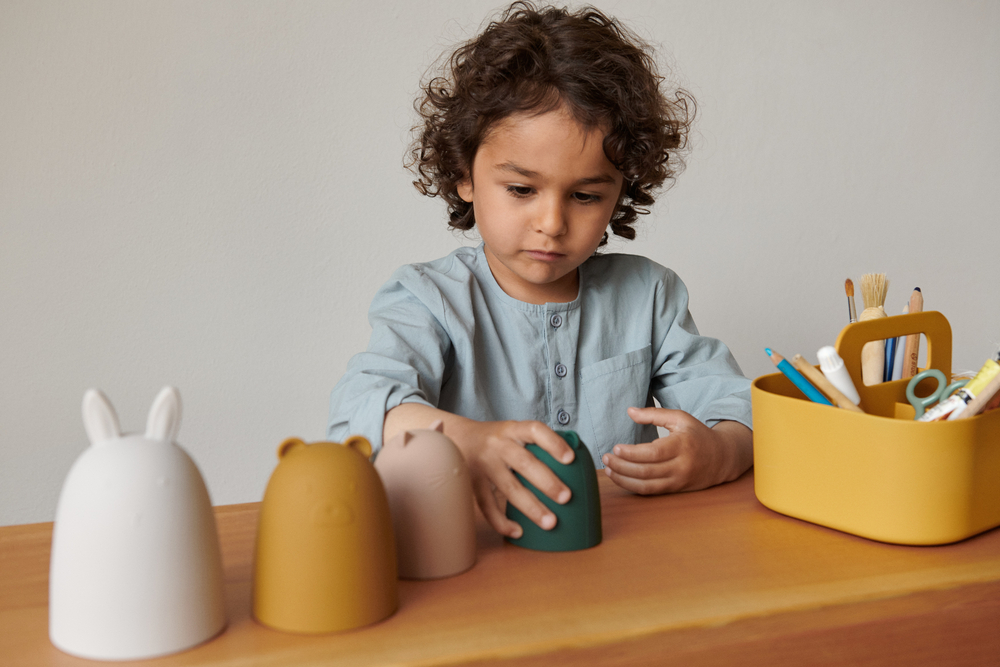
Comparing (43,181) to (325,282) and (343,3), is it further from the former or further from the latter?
(343,3)

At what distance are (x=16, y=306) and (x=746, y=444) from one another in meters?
1.24

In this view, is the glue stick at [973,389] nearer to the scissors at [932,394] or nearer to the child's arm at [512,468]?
the scissors at [932,394]

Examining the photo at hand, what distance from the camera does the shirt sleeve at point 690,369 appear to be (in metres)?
0.81

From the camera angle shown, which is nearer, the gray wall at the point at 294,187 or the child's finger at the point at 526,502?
the child's finger at the point at 526,502

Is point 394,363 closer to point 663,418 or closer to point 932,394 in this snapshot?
point 663,418

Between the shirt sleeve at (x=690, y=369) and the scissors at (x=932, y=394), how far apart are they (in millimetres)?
178

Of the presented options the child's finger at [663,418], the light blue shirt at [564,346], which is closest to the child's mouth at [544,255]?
the light blue shirt at [564,346]

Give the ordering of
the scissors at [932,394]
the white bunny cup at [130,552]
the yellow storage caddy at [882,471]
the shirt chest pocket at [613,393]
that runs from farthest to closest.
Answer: the shirt chest pocket at [613,393]
the scissors at [932,394]
the yellow storage caddy at [882,471]
the white bunny cup at [130,552]

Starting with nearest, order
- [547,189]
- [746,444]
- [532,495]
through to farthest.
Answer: [532,495], [746,444], [547,189]

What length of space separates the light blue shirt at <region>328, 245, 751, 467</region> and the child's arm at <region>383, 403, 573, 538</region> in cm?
30

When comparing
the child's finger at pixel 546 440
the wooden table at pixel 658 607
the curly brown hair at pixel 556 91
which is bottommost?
the wooden table at pixel 658 607

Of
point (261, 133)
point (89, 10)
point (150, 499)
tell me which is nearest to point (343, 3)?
point (261, 133)

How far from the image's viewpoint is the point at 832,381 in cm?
56

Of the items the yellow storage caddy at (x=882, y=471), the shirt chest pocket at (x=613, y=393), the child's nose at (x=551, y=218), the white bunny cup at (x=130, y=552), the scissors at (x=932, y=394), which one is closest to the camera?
the white bunny cup at (x=130, y=552)
